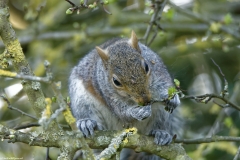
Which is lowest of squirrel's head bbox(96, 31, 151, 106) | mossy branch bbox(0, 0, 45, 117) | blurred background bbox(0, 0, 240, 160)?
blurred background bbox(0, 0, 240, 160)

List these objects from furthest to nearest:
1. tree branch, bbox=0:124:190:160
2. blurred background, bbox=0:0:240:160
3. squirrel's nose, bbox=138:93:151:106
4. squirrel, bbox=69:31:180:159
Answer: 1. blurred background, bbox=0:0:240:160
2. squirrel, bbox=69:31:180:159
3. squirrel's nose, bbox=138:93:151:106
4. tree branch, bbox=0:124:190:160

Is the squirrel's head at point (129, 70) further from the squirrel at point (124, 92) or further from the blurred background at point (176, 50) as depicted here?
the blurred background at point (176, 50)

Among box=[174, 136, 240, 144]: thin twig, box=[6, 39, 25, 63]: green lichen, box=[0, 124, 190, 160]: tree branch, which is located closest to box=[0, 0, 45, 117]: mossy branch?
box=[6, 39, 25, 63]: green lichen

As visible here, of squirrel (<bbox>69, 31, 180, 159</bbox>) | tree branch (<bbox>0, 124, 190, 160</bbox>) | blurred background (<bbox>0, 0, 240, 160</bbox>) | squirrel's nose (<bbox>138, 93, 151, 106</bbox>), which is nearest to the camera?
tree branch (<bbox>0, 124, 190, 160</bbox>)

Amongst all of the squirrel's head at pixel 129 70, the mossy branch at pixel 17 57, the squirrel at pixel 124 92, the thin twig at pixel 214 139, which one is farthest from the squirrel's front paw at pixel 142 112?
the mossy branch at pixel 17 57

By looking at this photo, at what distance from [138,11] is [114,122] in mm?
1862

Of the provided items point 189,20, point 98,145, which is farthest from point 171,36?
point 98,145

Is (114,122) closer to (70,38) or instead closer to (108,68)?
(108,68)

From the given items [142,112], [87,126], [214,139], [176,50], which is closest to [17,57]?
[87,126]

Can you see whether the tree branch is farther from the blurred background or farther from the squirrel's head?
the blurred background

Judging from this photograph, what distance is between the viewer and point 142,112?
9.88ft

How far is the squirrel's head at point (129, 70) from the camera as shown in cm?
283

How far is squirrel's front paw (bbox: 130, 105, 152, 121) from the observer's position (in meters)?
2.99

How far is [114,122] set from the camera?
339 cm
